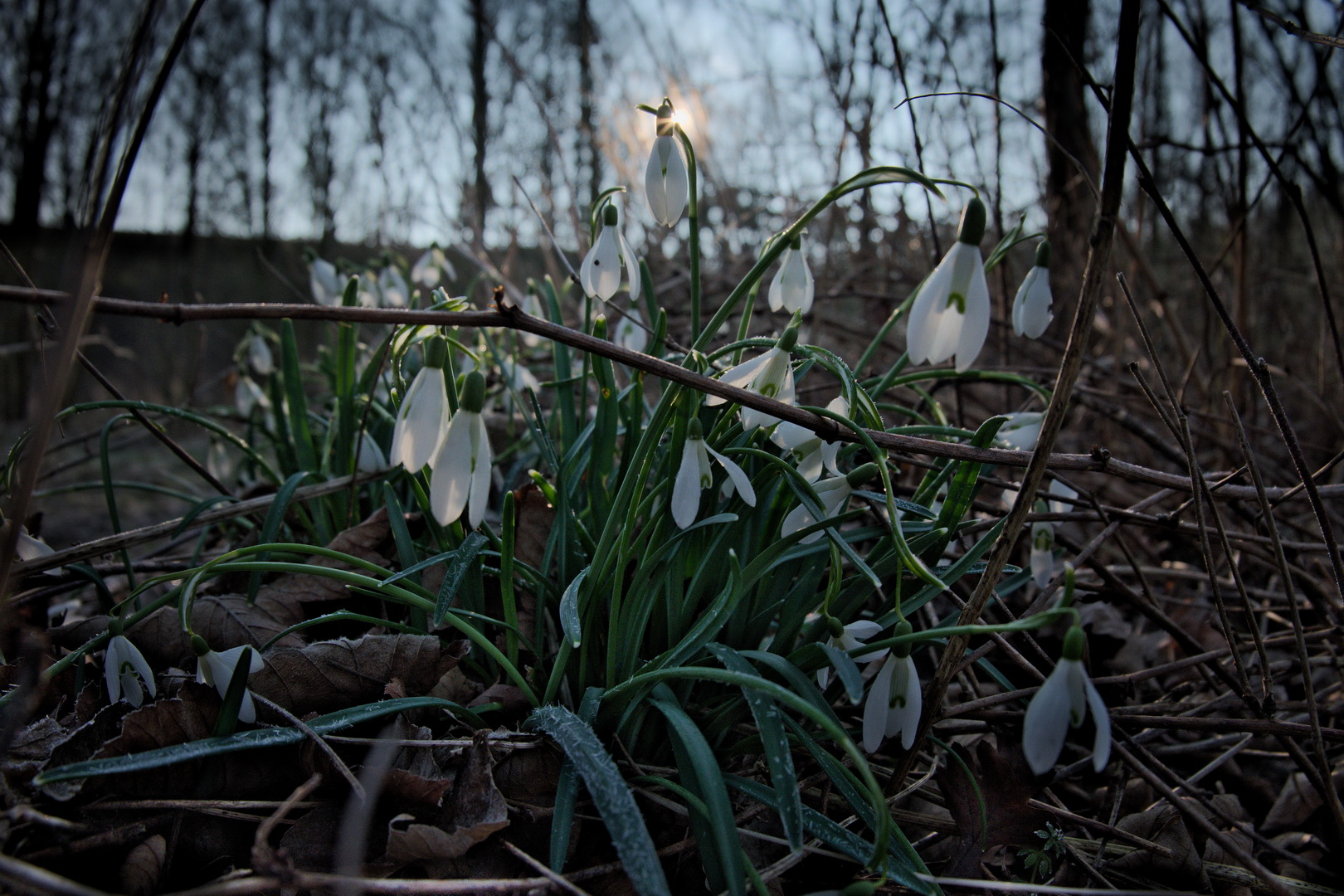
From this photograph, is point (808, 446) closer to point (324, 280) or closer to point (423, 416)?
point (423, 416)

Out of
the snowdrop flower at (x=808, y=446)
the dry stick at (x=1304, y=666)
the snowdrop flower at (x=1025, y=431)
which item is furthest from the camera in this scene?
the snowdrop flower at (x=1025, y=431)

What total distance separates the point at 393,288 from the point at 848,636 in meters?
2.07

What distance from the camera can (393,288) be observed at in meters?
2.54

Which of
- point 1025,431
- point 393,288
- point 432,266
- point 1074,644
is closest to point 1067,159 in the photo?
point 1025,431

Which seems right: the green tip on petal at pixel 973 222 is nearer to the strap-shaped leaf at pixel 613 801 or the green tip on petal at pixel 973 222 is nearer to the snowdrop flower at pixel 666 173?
the snowdrop flower at pixel 666 173

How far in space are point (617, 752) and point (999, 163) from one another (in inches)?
80.3

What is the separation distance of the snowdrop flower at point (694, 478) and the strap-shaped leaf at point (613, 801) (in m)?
0.29

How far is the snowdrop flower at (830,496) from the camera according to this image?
103 centimetres

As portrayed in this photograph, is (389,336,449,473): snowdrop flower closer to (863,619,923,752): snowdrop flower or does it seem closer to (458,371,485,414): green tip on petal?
(458,371,485,414): green tip on petal

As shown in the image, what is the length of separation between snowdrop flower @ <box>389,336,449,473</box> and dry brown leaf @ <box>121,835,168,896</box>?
543 millimetres

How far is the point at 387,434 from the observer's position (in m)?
2.00

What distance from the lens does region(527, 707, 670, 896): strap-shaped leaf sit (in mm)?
762

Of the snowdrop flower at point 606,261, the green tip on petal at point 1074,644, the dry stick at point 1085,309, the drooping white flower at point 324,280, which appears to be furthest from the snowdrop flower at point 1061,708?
the drooping white flower at point 324,280

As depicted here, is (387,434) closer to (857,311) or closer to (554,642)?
(554,642)
